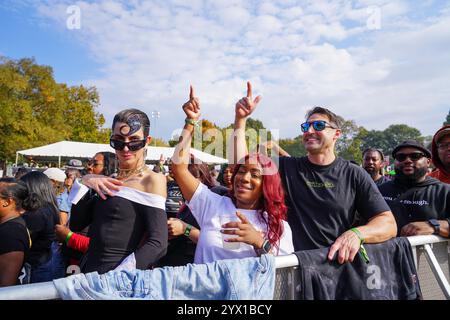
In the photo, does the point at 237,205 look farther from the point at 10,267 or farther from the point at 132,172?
the point at 10,267

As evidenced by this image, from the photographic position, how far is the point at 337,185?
2.59 m

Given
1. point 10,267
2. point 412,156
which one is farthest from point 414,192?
point 10,267

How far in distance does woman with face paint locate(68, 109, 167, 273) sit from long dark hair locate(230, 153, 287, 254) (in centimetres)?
61

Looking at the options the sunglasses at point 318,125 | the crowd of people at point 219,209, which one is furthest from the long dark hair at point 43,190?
the sunglasses at point 318,125

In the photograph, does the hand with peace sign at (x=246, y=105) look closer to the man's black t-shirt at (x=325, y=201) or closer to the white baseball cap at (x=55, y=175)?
the man's black t-shirt at (x=325, y=201)

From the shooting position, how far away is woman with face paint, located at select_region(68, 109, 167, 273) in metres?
1.99

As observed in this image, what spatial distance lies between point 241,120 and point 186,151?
551 mm

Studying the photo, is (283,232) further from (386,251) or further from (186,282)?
(186,282)

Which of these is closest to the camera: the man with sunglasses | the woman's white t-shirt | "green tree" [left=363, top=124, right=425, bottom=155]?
the woman's white t-shirt

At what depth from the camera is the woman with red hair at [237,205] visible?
2143 mm

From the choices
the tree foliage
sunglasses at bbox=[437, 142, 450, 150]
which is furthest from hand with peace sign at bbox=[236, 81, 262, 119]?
the tree foliage

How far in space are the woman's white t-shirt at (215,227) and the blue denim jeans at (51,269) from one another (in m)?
1.65

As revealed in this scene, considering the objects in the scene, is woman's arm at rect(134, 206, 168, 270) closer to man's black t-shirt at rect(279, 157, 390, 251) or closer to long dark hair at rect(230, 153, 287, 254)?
long dark hair at rect(230, 153, 287, 254)

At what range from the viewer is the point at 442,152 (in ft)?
12.6
